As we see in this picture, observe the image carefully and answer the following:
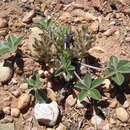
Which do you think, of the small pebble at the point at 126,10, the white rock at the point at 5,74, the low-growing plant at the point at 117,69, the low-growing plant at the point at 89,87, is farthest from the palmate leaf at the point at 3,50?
the small pebble at the point at 126,10

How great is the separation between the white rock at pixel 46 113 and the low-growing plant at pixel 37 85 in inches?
3.1

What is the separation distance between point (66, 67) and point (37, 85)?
1.06ft

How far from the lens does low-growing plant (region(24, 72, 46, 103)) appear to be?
2975 millimetres

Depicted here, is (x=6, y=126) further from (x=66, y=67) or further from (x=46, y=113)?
(x=66, y=67)

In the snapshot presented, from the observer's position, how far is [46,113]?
2.87 m

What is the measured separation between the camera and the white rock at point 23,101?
2965 millimetres

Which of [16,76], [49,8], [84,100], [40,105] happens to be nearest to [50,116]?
[40,105]

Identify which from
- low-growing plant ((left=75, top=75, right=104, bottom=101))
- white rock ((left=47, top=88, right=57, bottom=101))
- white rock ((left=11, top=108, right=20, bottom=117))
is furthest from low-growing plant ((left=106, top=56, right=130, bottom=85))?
white rock ((left=11, top=108, right=20, bottom=117))

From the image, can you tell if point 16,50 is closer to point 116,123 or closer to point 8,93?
point 8,93

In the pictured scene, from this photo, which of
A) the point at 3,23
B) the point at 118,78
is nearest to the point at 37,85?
the point at 118,78

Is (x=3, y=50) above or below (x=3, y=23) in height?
below

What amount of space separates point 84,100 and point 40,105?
16.9 inches

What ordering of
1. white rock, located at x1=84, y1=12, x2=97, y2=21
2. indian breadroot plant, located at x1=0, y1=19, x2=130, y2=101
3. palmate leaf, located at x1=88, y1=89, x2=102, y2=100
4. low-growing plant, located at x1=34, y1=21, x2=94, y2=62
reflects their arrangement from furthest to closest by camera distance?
white rock, located at x1=84, y1=12, x2=97, y2=21, low-growing plant, located at x1=34, y1=21, x2=94, y2=62, indian breadroot plant, located at x1=0, y1=19, x2=130, y2=101, palmate leaf, located at x1=88, y1=89, x2=102, y2=100

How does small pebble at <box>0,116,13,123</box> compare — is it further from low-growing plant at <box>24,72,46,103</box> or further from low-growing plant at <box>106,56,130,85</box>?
low-growing plant at <box>106,56,130,85</box>
